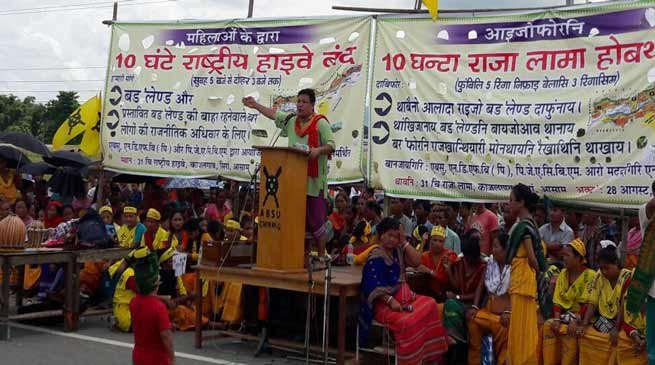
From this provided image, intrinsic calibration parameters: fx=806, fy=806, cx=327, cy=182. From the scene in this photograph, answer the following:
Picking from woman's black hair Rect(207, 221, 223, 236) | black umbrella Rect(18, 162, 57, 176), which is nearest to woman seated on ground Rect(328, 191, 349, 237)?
woman's black hair Rect(207, 221, 223, 236)

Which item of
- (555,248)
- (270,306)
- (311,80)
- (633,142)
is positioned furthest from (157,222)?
(633,142)

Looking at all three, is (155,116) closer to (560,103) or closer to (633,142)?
(560,103)

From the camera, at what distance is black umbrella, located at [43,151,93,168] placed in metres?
14.4

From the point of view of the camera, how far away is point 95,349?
8398 millimetres

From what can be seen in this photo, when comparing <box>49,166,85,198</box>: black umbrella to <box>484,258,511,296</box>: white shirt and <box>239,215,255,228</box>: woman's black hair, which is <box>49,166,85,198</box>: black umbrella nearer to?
<box>239,215,255,228</box>: woman's black hair

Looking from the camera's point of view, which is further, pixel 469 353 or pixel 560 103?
pixel 560 103

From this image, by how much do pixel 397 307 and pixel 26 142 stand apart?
32.4 feet

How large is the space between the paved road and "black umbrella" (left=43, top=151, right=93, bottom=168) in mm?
5297

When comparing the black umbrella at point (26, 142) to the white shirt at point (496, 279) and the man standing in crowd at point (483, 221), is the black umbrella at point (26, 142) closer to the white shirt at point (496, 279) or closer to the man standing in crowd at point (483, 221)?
the man standing in crowd at point (483, 221)

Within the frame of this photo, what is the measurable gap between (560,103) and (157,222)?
5.00 m

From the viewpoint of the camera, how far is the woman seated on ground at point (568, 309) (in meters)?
7.43

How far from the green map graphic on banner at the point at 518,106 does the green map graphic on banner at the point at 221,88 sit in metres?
0.47

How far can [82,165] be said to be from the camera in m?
14.4

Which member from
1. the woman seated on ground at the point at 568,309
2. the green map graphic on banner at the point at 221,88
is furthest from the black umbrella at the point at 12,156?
the woman seated on ground at the point at 568,309
